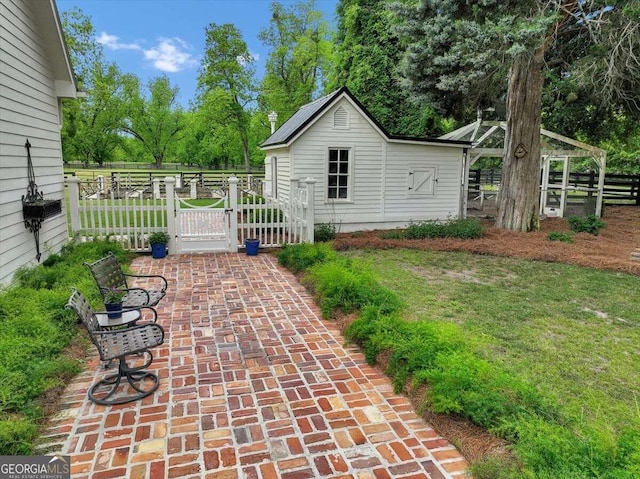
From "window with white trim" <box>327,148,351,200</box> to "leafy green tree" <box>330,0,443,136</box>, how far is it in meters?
8.01

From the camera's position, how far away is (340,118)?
11.0 metres

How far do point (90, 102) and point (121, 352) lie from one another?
3202cm

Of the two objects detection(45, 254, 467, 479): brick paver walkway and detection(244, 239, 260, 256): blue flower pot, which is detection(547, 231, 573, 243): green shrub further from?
detection(45, 254, 467, 479): brick paver walkway

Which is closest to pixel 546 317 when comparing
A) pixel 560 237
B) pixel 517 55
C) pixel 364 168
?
pixel 560 237

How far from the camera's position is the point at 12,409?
2992 millimetres

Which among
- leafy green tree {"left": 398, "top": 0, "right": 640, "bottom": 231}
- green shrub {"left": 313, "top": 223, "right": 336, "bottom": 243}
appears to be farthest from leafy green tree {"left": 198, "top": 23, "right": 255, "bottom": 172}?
green shrub {"left": 313, "top": 223, "right": 336, "bottom": 243}

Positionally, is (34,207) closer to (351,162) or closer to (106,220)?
(106,220)

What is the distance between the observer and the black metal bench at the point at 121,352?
323 centimetres

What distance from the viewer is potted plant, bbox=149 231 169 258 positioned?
834cm

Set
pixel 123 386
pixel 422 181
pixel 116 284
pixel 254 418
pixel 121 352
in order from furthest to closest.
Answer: pixel 422 181
pixel 116 284
pixel 123 386
pixel 121 352
pixel 254 418

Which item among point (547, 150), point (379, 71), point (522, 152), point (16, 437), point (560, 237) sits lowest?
point (16, 437)

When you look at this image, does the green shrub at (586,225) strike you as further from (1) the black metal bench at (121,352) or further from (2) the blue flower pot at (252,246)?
(1) the black metal bench at (121,352)

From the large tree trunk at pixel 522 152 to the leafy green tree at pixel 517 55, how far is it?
25mm

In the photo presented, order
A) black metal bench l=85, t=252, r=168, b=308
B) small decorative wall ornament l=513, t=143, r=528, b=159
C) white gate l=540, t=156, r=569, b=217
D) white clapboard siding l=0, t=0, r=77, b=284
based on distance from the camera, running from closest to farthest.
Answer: black metal bench l=85, t=252, r=168, b=308 < white clapboard siding l=0, t=0, r=77, b=284 < small decorative wall ornament l=513, t=143, r=528, b=159 < white gate l=540, t=156, r=569, b=217
